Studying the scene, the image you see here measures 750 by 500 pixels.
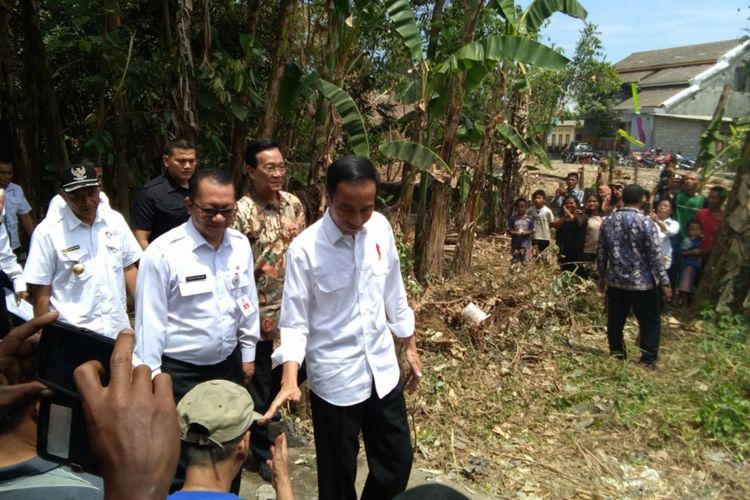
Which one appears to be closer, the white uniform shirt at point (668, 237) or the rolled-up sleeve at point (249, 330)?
the rolled-up sleeve at point (249, 330)

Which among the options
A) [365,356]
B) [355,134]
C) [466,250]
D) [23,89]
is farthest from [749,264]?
[23,89]

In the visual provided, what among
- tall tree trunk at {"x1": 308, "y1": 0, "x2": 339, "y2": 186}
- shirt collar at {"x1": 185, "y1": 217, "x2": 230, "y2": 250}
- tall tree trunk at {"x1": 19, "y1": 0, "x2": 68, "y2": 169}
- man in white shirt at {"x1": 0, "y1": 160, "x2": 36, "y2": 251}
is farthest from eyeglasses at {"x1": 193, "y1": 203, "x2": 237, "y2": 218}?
tall tree trunk at {"x1": 19, "y1": 0, "x2": 68, "y2": 169}

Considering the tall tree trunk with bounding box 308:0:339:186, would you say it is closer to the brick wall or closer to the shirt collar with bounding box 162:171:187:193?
the shirt collar with bounding box 162:171:187:193

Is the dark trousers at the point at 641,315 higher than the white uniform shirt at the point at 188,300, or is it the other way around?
the white uniform shirt at the point at 188,300

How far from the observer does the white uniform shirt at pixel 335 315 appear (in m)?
2.61

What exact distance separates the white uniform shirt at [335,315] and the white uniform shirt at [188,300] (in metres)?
0.35

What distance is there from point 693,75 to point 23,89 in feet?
110

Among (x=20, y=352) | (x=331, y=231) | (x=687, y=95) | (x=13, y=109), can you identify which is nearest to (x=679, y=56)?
(x=687, y=95)

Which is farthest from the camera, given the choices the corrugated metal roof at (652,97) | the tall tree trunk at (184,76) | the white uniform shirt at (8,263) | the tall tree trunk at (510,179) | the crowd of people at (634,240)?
the corrugated metal roof at (652,97)

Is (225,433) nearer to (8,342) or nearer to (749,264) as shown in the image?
(8,342)

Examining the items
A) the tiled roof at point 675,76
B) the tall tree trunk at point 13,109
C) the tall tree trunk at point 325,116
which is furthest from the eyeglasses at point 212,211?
the tiled roof at point 675,76

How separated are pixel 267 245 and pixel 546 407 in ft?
8.10

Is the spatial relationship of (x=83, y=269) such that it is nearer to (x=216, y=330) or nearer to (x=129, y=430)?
(x=216, y=330)

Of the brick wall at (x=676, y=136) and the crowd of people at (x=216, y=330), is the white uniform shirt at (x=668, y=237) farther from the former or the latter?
the brick wall at (x=676, y=136)
